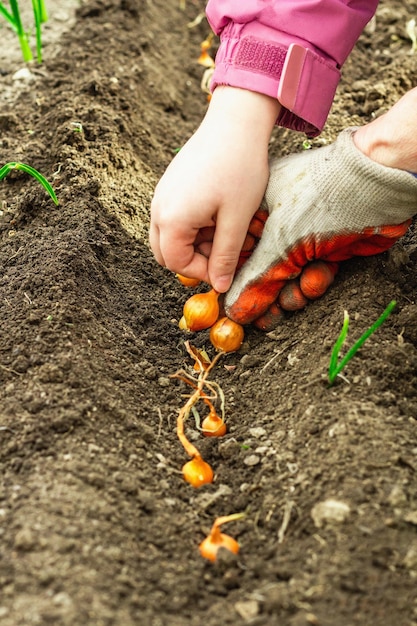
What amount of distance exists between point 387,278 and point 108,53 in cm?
179

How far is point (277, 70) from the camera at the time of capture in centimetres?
181

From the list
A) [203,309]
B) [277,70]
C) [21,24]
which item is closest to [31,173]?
[203,309]

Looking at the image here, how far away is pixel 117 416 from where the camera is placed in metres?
1.74

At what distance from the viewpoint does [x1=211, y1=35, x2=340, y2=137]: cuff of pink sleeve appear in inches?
71.1

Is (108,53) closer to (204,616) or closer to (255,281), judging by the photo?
(255,281)

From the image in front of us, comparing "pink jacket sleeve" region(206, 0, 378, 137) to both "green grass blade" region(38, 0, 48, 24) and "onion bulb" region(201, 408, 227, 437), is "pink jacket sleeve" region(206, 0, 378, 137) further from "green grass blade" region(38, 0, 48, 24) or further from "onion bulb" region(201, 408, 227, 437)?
"green grass blade" region(38, 0, 48, 24)

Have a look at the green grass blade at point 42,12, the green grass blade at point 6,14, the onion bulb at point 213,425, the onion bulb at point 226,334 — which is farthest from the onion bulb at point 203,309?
the green grass blade at point 42,12

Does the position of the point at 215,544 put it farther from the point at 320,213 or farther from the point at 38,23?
the point at 38,23

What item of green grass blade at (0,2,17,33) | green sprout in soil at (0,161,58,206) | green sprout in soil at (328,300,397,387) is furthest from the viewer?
green grass blade at (0,2,17,33)

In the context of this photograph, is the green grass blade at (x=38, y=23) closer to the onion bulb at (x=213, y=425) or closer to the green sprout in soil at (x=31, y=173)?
the green sprout in soil at (x=31, y=173)

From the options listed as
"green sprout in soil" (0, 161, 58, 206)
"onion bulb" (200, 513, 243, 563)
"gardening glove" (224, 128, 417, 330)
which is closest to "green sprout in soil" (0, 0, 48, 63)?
"green sprout in soil" (0, 161, 58, 206)

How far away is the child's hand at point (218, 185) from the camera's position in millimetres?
1717

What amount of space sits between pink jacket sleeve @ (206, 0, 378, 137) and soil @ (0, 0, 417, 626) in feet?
1.64

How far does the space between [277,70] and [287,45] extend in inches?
2.9
